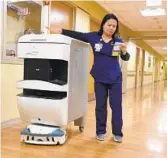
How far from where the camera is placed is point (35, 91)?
2385mm

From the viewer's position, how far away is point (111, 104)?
2.55 meters

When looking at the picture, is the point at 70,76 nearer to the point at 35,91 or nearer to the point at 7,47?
the point at 35,91

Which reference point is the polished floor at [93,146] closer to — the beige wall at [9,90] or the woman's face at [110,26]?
the beige wall at [9,90]

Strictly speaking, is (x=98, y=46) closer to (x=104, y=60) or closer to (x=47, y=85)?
(x=104, y=60)

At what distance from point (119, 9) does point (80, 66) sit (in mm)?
3868

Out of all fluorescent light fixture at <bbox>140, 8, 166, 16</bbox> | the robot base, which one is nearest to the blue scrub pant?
the robot base

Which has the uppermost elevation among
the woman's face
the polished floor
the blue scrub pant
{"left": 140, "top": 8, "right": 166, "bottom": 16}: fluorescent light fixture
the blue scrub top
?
{"left": 140, "top": 8, "right": 166, "bottom": 16}: fluorescent light fixture

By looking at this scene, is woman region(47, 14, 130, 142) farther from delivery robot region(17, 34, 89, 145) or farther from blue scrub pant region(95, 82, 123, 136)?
delivery robot region(17, 34, 89, 145)

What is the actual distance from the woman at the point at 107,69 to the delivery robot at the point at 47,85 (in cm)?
22

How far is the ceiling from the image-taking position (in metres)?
5.60

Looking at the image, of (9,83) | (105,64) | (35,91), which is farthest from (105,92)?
(9,83)

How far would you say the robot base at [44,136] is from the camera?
2.29m

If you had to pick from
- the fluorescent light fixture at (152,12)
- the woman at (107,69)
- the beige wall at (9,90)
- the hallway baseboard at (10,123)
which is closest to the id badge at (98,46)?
the woman at (107,69)

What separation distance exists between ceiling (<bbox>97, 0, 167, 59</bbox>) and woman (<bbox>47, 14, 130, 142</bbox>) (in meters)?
3.21
